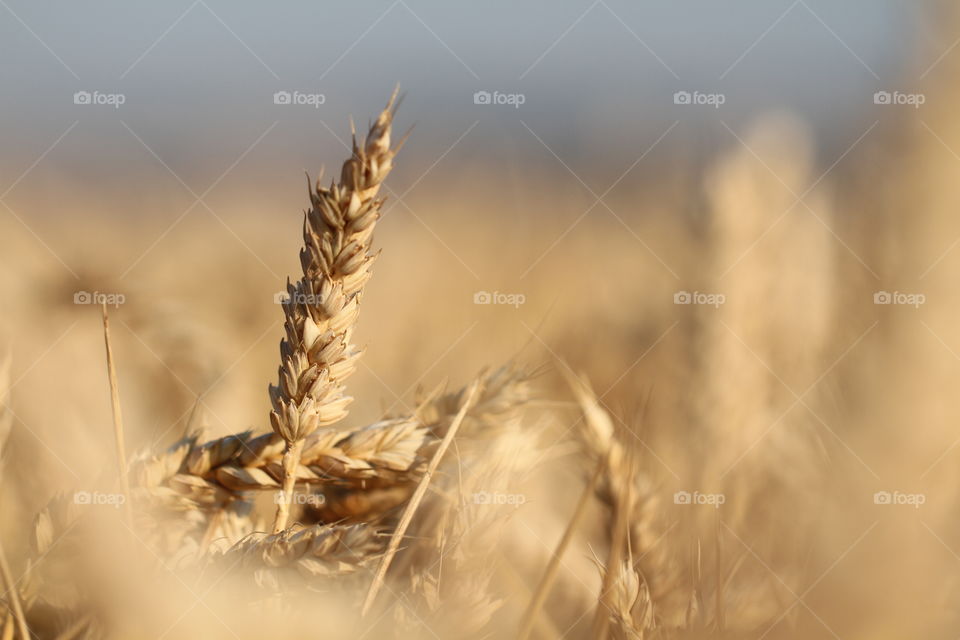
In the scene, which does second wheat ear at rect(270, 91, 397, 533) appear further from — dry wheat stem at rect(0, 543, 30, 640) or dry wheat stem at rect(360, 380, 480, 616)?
dry wheat stem at rect(0, 543, 30, 640)

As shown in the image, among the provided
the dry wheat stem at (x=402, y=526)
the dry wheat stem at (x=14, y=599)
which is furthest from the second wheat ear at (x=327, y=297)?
the dry wheat stem at (x=14, y=599)

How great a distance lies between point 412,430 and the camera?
997mm

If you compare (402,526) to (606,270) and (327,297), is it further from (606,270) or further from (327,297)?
(606,270)

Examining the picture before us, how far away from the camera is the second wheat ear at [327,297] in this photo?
855mm

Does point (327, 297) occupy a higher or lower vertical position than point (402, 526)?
higher

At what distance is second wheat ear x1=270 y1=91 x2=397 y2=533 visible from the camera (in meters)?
0.85

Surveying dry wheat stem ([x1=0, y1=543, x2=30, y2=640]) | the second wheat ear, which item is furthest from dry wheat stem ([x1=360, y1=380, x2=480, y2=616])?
dry wheat stem ([x1=0, y1=543, x2=30, y2=640])

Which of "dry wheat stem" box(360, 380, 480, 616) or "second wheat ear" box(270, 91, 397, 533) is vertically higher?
"second wheat ear" box(270, 91, 397, 533)

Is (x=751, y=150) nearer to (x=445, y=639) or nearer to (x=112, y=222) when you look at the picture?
(x=445, y=639)

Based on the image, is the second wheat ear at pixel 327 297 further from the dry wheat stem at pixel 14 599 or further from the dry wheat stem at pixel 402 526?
the dry wheat stem at pixel 14 599

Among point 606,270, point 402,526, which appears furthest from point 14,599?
point 606,270

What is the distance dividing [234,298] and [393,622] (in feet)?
4.74

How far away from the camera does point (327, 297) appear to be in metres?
0.86

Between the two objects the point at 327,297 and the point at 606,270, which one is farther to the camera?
the point at 606,270
